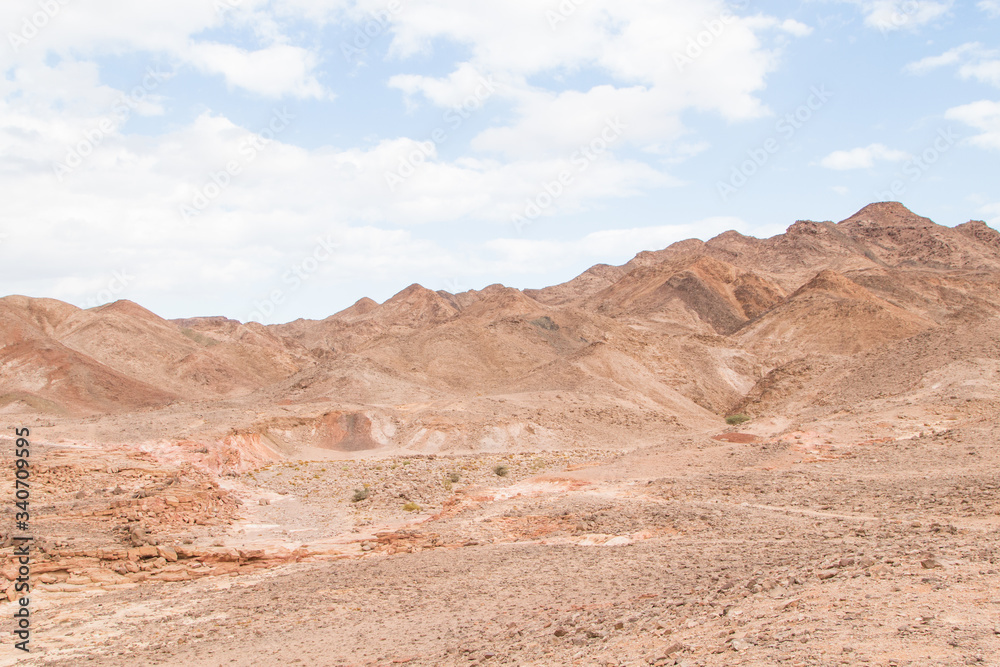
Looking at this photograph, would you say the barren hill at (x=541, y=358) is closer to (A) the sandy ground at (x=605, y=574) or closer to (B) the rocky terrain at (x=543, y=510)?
(B) the rocky terrain at (x=543, y=510)

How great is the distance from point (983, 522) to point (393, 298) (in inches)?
4983

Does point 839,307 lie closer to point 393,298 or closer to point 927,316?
point 927,316

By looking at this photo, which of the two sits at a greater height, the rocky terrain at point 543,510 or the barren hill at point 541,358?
the barren hill at point 541,358

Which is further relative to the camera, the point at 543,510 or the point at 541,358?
the point at 541,358

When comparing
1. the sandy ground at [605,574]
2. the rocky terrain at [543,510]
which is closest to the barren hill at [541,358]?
the rocky terrain at [543,510]

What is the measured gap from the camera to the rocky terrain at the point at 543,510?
900 centimetres

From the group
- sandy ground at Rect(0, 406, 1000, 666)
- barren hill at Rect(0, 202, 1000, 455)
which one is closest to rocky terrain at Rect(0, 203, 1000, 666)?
sandy ground at Rect(0, 406, 1000, 666)

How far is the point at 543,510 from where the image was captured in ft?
61.9

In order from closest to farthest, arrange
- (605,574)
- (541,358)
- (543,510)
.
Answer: (605,574) < (543,510) < (541,358)

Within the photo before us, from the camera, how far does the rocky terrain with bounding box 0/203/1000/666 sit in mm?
9000

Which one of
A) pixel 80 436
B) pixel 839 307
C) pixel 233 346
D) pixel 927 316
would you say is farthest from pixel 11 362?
pixel 927 316

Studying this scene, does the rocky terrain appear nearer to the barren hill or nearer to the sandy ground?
the sandy ground

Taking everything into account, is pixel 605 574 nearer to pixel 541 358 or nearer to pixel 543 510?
pixel 543 510

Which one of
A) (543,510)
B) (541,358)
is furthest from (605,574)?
(541,358)
